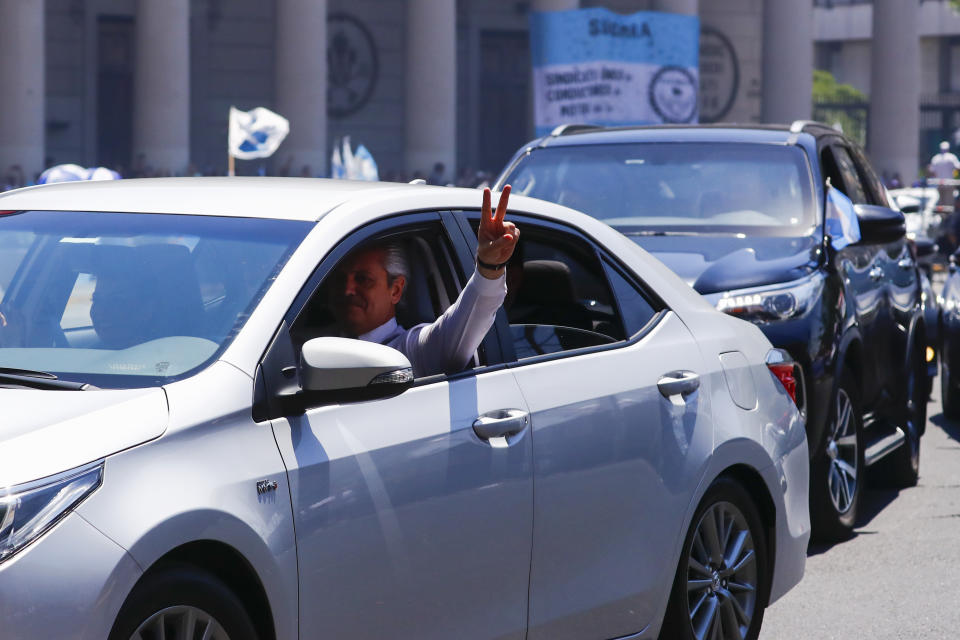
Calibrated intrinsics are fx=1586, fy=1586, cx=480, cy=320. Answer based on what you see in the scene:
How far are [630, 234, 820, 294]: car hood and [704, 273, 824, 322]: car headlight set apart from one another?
45mm

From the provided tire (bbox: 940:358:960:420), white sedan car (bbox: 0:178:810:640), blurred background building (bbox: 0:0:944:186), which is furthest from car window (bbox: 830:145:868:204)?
blurred background building (bbox: 0:0:944:186)

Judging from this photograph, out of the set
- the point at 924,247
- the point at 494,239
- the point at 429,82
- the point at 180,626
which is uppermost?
the point at 429,82

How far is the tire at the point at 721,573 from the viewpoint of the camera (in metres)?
5.07

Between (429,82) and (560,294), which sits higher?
(429,82)

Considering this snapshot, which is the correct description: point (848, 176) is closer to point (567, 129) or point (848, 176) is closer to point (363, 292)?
point (567, 129)

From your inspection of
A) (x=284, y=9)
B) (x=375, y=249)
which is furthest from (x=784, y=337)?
(x=284, y=9)

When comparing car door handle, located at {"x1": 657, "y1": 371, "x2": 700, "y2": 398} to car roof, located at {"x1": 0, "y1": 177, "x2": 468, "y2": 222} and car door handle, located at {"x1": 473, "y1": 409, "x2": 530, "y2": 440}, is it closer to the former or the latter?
car door handle, located at {"x1": 473, "y1": 409, "x2": 530, "y2": 440}

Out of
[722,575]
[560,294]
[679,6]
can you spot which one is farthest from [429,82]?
[722,575]

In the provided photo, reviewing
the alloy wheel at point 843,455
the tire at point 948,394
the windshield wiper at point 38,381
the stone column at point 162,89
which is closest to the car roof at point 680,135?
the alloy wheel at point 843,455

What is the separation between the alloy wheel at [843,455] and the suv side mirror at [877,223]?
99 centimetres

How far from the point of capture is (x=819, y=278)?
805 cm

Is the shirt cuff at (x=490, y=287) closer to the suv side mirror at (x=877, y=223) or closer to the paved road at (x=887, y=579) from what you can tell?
the paved road at (x=887, y=579)

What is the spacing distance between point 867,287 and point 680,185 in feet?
3.97

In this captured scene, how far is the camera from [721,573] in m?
5.25
